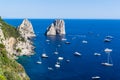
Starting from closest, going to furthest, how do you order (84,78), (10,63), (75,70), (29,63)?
(10,63)
(84,78)
(75,70)
(29,63)

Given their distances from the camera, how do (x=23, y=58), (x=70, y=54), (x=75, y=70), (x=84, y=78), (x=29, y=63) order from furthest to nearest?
(x=70, y=54) → (x=23, y=58) → (x=29, y=63) → (x=75, y=70) → (x=84, y=78)

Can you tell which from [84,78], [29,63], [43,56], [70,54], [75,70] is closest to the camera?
[84,78]

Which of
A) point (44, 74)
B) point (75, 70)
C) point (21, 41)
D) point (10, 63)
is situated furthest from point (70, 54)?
point (10, 63)

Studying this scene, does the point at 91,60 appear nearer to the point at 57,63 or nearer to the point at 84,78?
the point at 57,63

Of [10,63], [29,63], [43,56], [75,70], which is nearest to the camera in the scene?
[10,63]

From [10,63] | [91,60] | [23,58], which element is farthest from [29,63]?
[10,63]

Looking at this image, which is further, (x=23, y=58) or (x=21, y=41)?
(x=21, y=41)

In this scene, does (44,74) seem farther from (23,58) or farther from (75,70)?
(23,58)

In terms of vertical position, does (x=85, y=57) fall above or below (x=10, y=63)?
below

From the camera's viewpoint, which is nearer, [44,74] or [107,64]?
[44,74]
